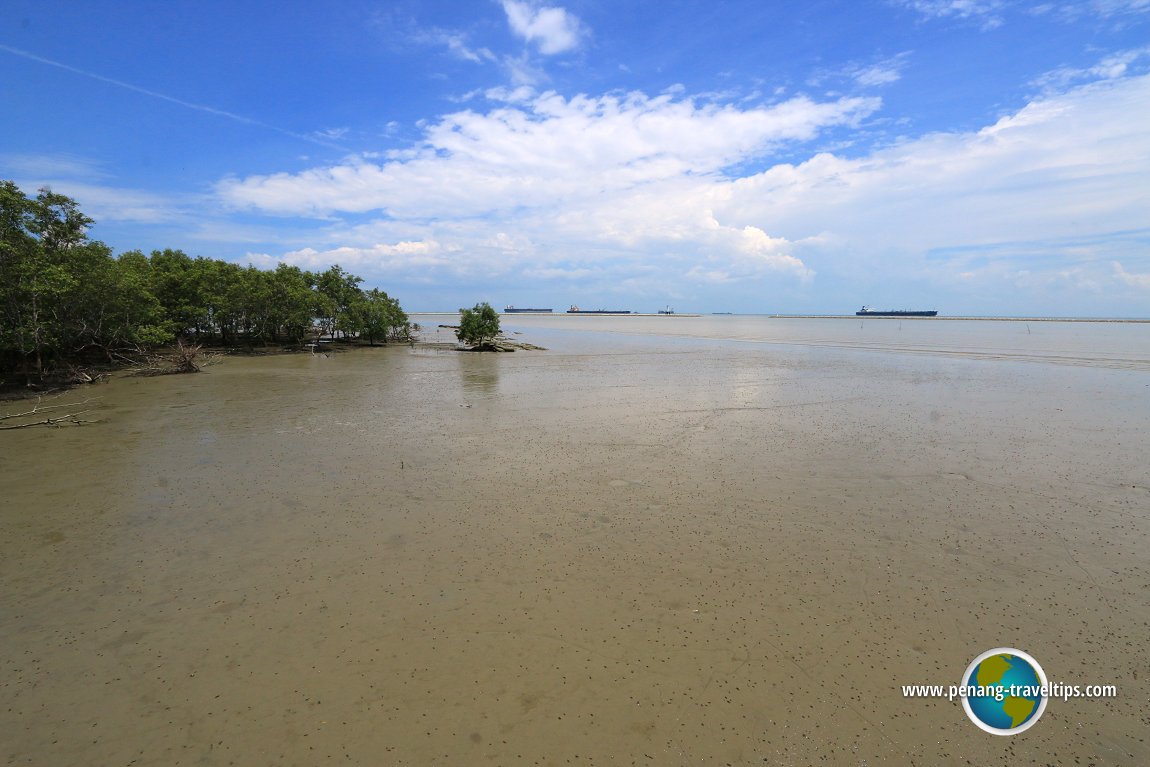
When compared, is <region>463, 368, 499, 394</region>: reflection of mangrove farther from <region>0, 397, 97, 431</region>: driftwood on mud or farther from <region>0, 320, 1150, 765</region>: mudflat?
<region>0, 397, 97, 431</region>: driftwood on mud

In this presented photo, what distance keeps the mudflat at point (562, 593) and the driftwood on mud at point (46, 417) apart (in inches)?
52.8

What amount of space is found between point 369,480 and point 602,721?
8.35m

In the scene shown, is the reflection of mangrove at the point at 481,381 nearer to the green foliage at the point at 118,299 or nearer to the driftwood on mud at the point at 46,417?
the driftwood on mud at the point at 46,417

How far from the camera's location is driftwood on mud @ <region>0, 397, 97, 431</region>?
16156 mm

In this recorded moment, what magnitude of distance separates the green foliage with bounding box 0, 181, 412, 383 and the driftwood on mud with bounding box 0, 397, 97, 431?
4.95 meters

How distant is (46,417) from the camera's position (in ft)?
56.3

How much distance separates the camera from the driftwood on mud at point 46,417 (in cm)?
1616

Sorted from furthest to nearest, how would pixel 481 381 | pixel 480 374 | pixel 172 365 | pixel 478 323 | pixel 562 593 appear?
pixel 478 323
pixel 480 374
pixel 172 365
pixel 481 381
pixel 562 593

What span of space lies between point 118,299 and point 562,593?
32909 millimetres

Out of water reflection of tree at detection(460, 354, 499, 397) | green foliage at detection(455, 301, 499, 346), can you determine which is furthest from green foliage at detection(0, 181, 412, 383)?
water reflection of tree at detection(460, 354, 499, 397)

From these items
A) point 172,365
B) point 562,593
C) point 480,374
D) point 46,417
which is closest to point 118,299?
point 172,365

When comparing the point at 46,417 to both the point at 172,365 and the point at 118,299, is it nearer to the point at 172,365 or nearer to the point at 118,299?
the point at 118,299

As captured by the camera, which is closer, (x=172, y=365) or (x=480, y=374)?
(x=172, y=365)

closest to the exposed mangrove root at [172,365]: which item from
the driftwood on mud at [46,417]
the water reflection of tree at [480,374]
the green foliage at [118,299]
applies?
the green foliage at [118,299]
